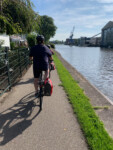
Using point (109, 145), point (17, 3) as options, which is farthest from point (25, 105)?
point (17, 3)

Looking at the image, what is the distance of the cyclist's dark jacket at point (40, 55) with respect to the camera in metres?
3.64

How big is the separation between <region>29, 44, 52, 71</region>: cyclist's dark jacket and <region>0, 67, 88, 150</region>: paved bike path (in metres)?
1.12

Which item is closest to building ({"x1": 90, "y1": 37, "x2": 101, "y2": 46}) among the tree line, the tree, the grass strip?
the tree

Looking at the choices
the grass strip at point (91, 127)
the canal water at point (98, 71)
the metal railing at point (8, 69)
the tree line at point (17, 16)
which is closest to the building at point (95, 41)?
the canal water at point (98, 71)

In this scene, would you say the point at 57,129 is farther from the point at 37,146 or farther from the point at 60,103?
the point at 60,103

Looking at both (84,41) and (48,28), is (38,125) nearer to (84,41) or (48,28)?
(48,28)

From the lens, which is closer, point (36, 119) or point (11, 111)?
point (36, 119)

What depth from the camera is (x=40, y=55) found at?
3652 mm

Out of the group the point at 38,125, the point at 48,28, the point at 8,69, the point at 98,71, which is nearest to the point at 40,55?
the point at 38,125

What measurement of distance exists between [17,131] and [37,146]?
0.60 m

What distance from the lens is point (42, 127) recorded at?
2.96 metres

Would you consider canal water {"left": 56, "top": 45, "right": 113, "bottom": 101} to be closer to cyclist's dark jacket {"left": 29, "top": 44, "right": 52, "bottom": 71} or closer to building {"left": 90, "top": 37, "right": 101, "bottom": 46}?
cyclist's dark jacket {"left": 29, "top": 44, "right": 52, "bottom": 71}

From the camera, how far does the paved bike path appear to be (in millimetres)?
2465

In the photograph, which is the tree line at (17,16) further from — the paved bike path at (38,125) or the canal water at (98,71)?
the canal water at (98,71)
